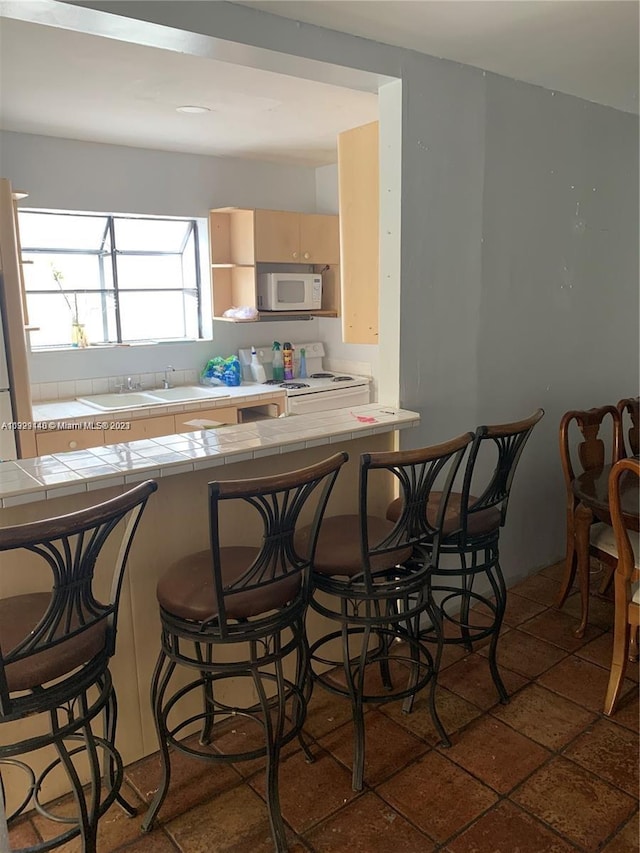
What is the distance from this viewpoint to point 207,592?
174 centimetres

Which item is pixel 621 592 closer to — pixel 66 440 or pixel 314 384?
pixel 66 440

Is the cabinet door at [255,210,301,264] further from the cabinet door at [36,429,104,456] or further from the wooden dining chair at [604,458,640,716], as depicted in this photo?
the wooden dining chair at [604,458,640,716]

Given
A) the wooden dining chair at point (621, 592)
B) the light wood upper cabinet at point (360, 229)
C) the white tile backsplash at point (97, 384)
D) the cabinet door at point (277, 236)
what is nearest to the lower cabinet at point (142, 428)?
the white tile backsplash at point (97, 384)

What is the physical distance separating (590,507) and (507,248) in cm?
116

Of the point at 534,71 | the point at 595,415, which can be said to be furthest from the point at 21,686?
the point at 534,71

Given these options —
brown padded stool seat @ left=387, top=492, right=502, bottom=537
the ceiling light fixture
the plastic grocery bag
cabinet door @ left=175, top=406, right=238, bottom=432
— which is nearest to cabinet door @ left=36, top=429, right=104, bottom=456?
cabinet door @ left=175, top=406, right=238, bottom=432

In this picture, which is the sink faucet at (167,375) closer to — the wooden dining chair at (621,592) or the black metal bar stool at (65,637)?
the black metal bar stool at (65,637)

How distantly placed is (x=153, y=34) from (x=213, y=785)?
2227 millimetres

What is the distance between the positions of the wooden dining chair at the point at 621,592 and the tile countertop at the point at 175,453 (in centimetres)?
75

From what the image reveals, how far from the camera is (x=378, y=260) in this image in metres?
2.62

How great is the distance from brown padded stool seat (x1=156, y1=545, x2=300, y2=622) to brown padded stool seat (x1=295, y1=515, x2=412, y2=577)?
6.0 inches

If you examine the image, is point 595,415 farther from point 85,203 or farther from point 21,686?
point 85,203

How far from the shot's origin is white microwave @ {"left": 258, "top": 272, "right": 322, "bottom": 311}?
4.76m

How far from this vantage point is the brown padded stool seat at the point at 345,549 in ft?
6.37
